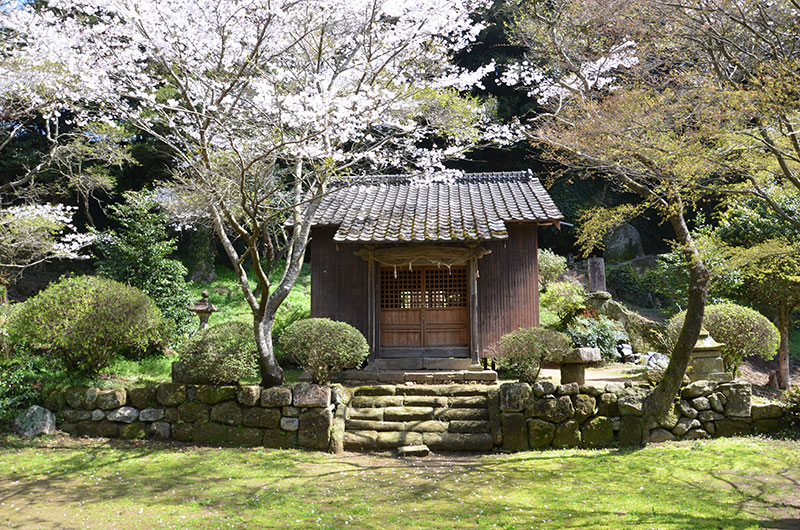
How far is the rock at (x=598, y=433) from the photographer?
7.96 m

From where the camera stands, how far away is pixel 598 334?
1373 centimetres

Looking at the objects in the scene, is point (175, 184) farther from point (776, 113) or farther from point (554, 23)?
point (776, 113)

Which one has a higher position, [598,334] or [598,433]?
[598,334]

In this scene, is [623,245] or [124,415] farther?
[623,245]

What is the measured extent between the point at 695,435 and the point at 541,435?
2.30m

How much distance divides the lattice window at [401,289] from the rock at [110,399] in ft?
18.6

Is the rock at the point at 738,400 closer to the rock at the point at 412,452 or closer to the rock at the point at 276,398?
the rock at the point at 412,452

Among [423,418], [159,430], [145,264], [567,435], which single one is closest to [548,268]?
[423,418]

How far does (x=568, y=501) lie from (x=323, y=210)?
893 centimetres

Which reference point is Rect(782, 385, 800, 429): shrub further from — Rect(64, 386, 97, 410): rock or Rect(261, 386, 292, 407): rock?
Rect(64, 386, 97, 410): rock

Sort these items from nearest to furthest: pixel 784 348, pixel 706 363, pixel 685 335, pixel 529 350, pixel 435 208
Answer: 1. pixel 685 335
2. pixel 706 363
3. pixel 529 350
4. pixel 784 348
5. pixel 435 208

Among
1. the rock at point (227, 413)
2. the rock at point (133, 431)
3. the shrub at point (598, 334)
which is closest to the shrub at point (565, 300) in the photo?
the shrub at point (598, 334)

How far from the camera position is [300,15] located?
878 centimetres

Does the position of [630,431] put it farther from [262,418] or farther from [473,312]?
[262,418]
